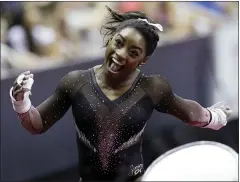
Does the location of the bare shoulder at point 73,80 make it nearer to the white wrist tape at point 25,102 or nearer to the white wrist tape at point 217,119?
the white wrist tape at point 25,102

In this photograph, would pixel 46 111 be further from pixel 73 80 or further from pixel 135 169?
pixel 135 169

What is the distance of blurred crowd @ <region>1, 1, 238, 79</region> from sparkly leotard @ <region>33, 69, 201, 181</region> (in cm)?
40

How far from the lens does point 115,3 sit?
1.19 metres

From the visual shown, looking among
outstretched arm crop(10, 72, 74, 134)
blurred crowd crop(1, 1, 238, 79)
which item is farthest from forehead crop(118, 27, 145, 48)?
blurred crowd crop(1, 1, 238, 79)

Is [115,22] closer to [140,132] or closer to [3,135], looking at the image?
[140,132]

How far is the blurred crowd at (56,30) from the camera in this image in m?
1.26

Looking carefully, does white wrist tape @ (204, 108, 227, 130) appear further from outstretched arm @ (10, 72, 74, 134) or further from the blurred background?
outstretched arm @ (10, 72, 74, 134)

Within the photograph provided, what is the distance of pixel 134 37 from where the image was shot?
746 millimetres

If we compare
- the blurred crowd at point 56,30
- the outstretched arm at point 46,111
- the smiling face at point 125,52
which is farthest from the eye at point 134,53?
the blurred crowd at point 56,30

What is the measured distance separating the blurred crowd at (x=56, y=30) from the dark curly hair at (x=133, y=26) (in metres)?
0.39

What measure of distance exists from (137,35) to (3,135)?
50cm

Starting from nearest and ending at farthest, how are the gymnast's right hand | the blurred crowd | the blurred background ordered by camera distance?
the gymnast's right hand < the blurred background < the blurred crowd

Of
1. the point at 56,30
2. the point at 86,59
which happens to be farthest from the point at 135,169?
the point at 56,30

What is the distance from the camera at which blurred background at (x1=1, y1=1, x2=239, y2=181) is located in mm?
990
